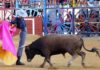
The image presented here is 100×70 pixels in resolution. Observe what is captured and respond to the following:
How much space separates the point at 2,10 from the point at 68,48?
40.3 feet

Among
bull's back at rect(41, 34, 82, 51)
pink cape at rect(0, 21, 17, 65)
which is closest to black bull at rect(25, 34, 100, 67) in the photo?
bull's back at rect(41, 34, 82, 51)

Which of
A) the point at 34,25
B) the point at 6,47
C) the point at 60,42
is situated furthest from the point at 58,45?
the point at 34,25

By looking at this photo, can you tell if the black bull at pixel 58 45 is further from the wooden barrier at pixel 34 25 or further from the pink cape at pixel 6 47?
the wooden barrier at pixel 34 25

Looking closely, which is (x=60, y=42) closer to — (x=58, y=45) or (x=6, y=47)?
(x=58, y=45)

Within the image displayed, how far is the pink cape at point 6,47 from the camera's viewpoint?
397 inches

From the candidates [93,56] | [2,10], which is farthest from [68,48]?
[2,10]

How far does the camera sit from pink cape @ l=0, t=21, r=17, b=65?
1009 cm

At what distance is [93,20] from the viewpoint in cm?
2066

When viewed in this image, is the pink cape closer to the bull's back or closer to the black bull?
the black bull

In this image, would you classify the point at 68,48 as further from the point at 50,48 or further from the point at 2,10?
the point at 2,10

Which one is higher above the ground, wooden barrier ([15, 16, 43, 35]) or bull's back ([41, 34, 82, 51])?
bull's back ([41, 34, 82, 51])

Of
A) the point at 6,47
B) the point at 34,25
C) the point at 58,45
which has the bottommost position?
the point at 34,25

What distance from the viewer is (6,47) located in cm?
1010

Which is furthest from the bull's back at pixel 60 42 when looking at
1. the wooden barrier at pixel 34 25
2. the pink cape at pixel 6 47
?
the wooden barrier at pixel 34 25
